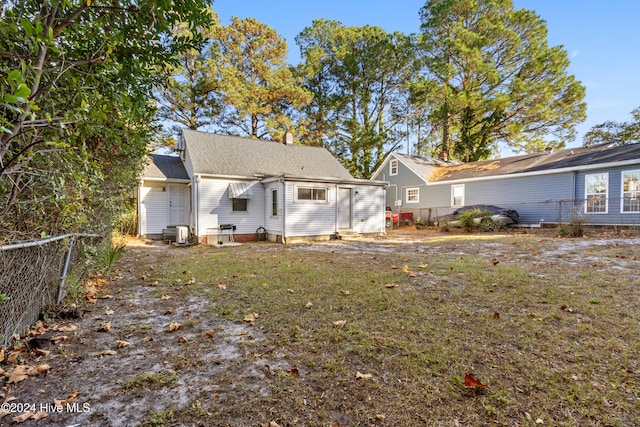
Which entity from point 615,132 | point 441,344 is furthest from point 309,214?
point 615,132

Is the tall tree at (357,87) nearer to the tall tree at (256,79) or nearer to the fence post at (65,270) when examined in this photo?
the tall tree at (256,79)

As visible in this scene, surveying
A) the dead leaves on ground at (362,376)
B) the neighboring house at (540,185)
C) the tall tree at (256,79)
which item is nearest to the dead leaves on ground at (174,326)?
the dead leaves on ground at (362,376)

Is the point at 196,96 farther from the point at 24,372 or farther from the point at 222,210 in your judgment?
the point at 24,372

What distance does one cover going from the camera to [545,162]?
18.0 meters

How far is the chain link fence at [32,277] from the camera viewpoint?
2568 millimetres

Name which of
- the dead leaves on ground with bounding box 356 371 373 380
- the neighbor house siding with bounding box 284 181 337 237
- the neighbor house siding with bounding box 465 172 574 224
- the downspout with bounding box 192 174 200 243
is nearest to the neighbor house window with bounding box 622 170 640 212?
the neighbor house siding with bounding box 465 172 574 224

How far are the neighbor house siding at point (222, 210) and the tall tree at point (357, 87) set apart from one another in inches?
619

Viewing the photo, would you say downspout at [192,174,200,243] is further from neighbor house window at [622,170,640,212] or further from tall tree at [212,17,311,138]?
neighbor house window at [622,170,640,212]

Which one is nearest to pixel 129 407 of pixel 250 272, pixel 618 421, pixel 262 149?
pixel 618 421

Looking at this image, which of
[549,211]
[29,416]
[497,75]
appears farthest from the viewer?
[497,75]

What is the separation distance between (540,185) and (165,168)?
19.9m

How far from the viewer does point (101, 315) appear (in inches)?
155

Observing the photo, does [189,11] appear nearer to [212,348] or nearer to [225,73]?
[212,348]

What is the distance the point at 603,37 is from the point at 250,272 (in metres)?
17.4
